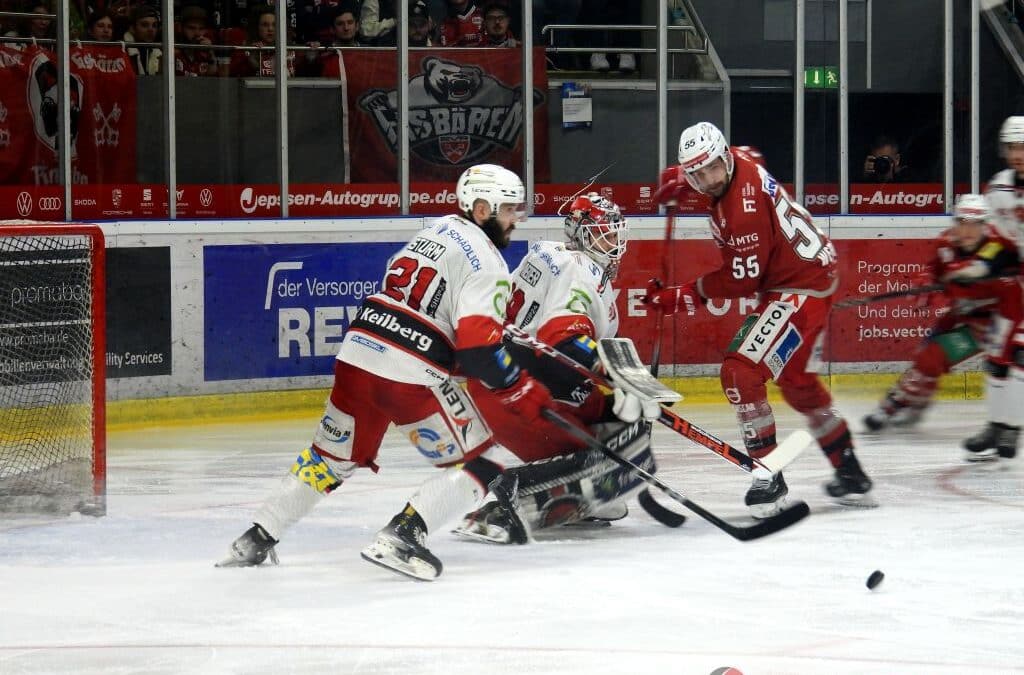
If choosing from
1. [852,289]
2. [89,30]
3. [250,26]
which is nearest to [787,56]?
[852,289]

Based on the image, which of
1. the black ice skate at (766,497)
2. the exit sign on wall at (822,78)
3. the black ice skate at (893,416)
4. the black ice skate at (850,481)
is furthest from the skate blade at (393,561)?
the exit sign on wall at (822,78)

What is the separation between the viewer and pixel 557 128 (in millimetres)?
8672

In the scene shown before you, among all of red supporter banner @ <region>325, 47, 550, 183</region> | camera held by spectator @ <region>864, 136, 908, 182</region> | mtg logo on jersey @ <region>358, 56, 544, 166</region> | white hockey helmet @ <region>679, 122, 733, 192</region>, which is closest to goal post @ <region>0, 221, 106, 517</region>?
white hockey helmet @ <region>679, 122, 733, 192</region>

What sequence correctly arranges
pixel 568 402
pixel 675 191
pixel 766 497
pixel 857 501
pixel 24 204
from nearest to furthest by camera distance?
pixel 568 402
pixel 766 497
pixel 857 501
pixel 675 191
pixel 24 204

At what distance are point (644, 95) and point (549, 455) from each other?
4189 mm

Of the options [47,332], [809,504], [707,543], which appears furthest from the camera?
[47,332]

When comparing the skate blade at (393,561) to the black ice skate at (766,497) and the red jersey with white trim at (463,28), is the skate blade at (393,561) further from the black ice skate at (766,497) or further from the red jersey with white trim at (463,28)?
the red jersey with white trim at (463,28)

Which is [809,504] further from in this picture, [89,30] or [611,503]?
[89,30]

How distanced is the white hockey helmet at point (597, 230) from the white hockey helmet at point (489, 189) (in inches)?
30.9

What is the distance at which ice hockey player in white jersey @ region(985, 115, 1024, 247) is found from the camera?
20.3 feet

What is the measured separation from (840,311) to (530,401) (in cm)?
395

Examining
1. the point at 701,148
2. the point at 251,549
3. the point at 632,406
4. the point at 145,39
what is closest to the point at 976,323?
the point at 701,148

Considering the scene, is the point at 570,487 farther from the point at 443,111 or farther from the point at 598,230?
the point at 443,111

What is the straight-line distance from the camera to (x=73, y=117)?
7473 millimetres
